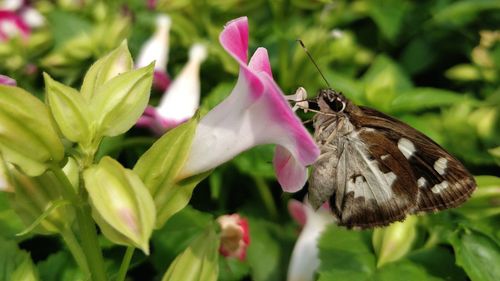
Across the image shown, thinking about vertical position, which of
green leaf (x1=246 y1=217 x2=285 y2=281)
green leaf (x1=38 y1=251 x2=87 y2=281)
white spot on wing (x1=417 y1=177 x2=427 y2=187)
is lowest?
green leaf (x1=246 y1=217 x2=285 y2=281)

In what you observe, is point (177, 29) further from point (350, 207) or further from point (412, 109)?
point (350, 207)

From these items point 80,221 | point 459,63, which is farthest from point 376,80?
point 80,221

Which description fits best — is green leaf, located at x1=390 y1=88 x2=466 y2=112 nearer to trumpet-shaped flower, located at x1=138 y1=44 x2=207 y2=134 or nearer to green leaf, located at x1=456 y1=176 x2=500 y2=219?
green leaf, located at x1=456 y1=176 x2=500 y2=219

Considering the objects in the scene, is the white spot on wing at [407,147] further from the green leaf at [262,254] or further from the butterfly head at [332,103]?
the green leaf at [262,254]

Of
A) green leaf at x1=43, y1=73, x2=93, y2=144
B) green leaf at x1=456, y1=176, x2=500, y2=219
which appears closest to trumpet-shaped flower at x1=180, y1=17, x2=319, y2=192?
green leaf at x1=43, y1=73, x2=93, y2=144

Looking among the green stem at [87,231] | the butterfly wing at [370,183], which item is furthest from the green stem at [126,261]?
the butterfly wing at [370,183]
